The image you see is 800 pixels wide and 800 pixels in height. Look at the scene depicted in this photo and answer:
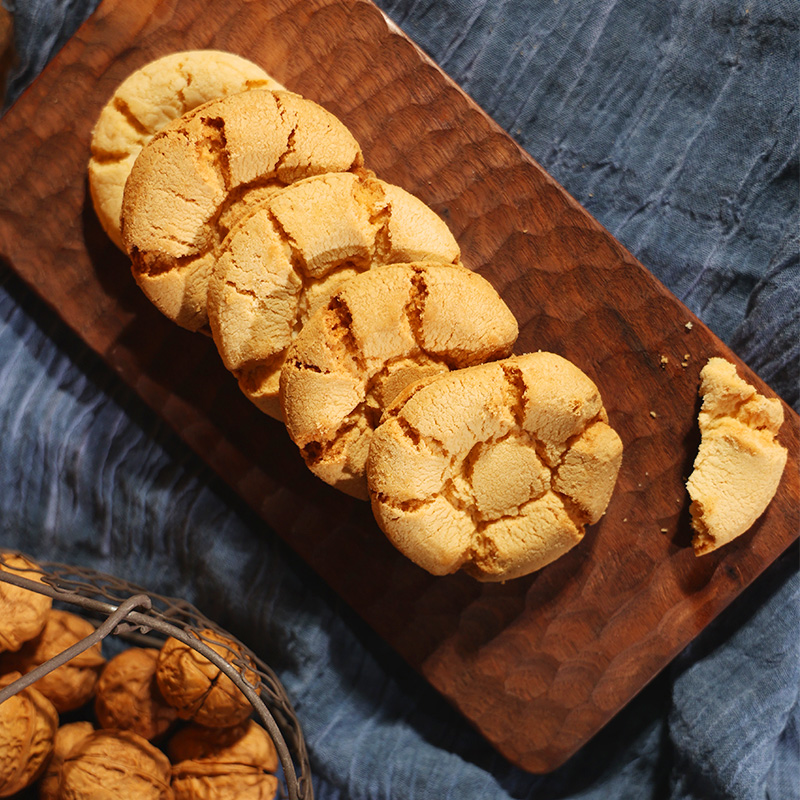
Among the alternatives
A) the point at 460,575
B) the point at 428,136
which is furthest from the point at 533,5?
the point at 460,575

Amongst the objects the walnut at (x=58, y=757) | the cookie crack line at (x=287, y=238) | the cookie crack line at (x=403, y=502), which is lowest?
the walnut at (x=58, y=757)

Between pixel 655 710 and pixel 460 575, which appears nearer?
pixel 460 575

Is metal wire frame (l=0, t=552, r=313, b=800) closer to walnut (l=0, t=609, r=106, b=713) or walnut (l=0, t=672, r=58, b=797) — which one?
walnut (l=0, t=609, r=106, b=713)

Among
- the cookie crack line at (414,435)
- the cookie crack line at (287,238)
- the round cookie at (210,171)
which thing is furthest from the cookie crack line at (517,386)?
the round cookie at (210,171)

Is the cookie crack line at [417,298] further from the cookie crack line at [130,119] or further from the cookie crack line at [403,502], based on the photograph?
the cookie crack line at [130,119]

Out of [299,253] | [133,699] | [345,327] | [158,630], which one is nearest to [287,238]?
[299,253]

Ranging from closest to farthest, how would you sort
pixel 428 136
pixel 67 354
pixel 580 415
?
1. pixel 580 415
2. pixel 428 136
3. pixel 67 354

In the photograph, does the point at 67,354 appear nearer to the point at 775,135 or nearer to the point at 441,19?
the point at 441,19
